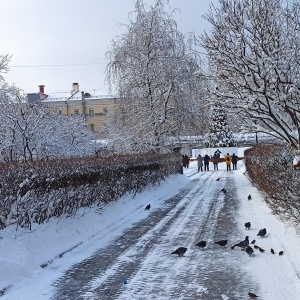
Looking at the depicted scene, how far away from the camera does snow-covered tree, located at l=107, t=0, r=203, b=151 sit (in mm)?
24062

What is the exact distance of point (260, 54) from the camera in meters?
11.7

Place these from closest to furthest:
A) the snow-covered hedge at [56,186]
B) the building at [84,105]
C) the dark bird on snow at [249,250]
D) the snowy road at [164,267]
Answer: the snowy road at [164,267], the dark bird on snow at [249,250], the snow-covered hedge at [56,186], the building at [84,105]

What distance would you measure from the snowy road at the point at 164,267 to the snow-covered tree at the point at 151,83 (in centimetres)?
1328

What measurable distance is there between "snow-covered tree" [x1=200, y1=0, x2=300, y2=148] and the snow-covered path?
123 inches

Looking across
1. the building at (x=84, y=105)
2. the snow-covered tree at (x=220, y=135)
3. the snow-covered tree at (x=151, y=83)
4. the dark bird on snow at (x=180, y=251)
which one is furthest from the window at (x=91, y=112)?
the dark bird on snow at (x=180, y=251)

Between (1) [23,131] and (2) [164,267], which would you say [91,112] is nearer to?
(1) [23,131]

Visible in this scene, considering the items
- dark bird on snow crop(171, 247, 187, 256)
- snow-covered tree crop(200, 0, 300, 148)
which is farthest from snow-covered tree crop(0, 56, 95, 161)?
dark bird on snow crop(171, 247, 187, 256)

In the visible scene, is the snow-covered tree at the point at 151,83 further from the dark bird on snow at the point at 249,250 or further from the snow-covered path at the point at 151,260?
the dark bird on snow at the point at 249,250

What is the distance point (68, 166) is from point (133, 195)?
18.6ft

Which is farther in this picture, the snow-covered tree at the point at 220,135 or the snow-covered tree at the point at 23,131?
the snow-covered tree at the point at 220,135

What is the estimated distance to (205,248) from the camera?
328 inches

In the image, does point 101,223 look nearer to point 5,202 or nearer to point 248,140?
point 5,202

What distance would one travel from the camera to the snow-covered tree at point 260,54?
11.5 meters

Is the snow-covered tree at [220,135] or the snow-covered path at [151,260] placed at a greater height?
the snow-covered tree at [220,135]
